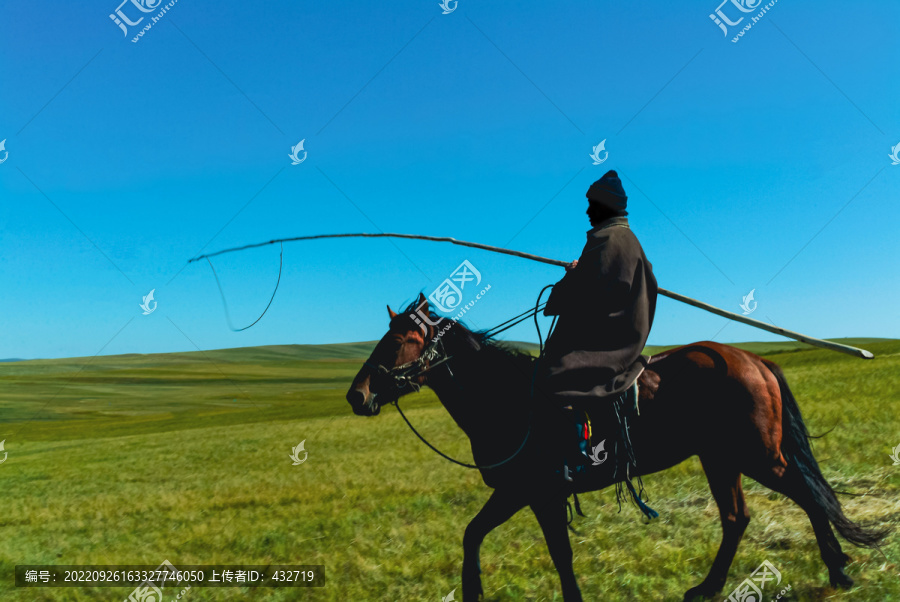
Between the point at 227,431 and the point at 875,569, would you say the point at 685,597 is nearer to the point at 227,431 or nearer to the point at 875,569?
the point at 875,569

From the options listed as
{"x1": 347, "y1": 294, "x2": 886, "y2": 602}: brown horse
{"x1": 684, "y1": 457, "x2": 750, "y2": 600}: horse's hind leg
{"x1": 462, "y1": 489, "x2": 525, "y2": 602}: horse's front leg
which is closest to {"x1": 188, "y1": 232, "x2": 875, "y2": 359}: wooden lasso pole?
{"x1": 347, "y1": 294, "x2": 886, "y2": 602}: brown horse

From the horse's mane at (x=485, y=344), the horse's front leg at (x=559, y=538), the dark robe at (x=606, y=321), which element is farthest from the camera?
the horse's mane at (x=485, y=344)

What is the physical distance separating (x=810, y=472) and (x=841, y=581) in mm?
1096

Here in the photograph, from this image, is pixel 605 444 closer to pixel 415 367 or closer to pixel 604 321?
pixel 604 321

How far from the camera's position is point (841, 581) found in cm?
576

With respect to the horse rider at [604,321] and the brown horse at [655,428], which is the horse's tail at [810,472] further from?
the horse rider at [604,321]

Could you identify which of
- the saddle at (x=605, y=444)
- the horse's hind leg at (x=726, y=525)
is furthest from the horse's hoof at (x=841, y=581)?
the saddle at (x=605, y=444)

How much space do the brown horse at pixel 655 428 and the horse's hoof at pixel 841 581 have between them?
10mm

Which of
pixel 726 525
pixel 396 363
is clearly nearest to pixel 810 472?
pixel 726 525

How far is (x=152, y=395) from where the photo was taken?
59094mm

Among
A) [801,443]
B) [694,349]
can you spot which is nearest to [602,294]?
[694,349]

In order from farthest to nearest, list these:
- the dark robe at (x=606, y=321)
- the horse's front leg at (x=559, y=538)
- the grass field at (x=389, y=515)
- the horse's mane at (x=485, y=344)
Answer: the grass field at (x=389, y=515)
the horse's mane at (x=485, y=344)
the horse's front leg at (x=559, y=538)
the dark robe at (x=606, y=321)

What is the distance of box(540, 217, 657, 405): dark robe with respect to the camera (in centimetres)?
527

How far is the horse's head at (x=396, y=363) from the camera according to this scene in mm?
5719
